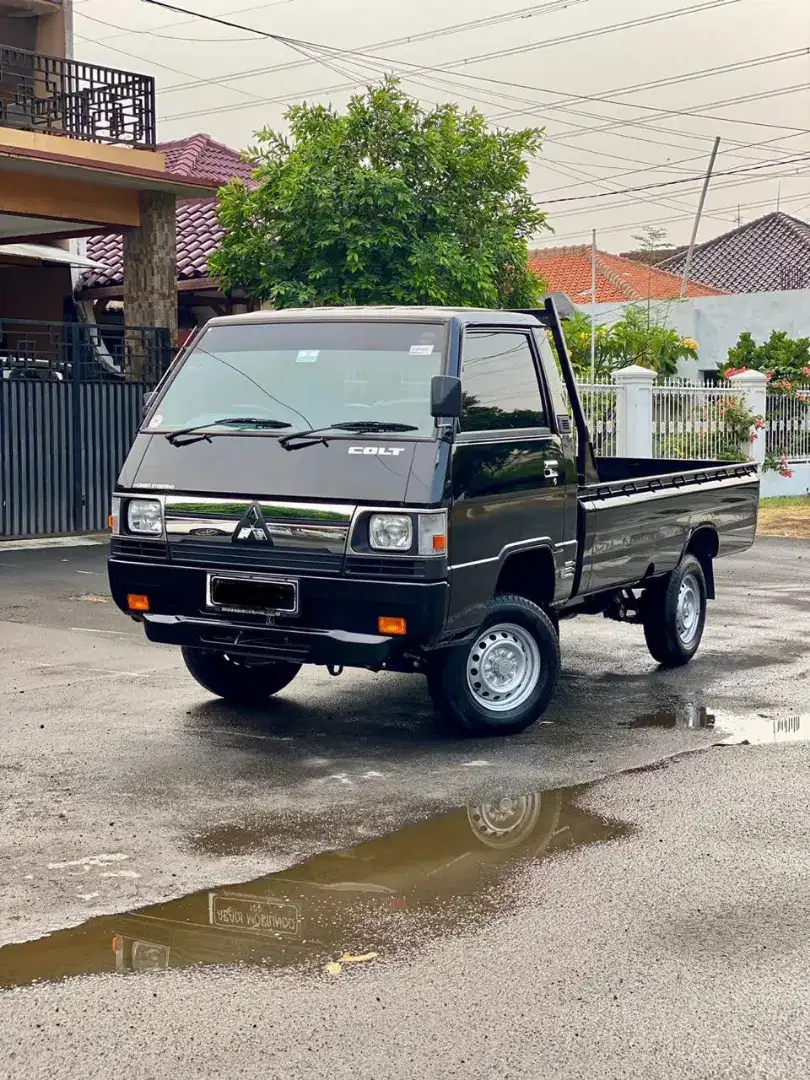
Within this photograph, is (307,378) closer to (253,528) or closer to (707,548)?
(253,528)

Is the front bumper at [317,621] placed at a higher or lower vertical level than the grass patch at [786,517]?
higher

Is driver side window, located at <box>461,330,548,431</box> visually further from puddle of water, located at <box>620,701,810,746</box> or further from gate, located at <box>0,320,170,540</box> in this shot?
gate, located at <box>0,320,170,540</box>

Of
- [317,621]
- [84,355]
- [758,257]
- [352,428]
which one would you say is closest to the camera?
[317,621]

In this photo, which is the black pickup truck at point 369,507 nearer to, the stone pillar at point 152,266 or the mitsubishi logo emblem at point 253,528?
the mitsubishi logo emblem at point 253,528

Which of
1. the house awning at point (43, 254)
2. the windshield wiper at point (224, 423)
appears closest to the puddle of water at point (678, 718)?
the windshield wiper at point (224, 423)

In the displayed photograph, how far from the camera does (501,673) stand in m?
7.71

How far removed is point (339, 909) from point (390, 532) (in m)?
2.28

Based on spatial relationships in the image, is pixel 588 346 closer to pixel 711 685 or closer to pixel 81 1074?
pixel 711 685

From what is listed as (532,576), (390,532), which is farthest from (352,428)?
(532,576)

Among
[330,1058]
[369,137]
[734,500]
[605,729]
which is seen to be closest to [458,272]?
[369,137]

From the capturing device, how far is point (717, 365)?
1241 inches

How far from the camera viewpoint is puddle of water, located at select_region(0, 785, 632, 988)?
453 cm

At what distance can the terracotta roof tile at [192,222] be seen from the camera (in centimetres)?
2448

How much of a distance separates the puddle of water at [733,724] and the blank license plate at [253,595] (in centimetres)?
212
